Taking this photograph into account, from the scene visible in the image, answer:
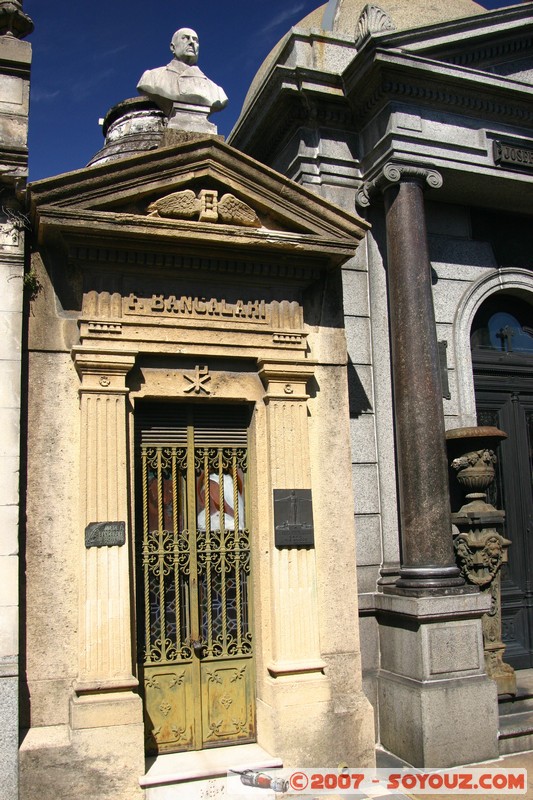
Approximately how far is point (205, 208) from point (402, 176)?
2.25 meters

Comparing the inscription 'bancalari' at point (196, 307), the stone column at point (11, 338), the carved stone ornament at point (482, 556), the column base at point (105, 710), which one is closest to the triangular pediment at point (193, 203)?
the stone column at point (11, 338)

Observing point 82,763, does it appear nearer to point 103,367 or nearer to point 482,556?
point 103,367

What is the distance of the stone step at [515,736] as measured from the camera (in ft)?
22.4

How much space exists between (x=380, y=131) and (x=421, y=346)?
7.97 feet

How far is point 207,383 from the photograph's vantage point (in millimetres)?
6789

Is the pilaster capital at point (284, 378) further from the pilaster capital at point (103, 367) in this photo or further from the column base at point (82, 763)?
the column base at point (82, 763)

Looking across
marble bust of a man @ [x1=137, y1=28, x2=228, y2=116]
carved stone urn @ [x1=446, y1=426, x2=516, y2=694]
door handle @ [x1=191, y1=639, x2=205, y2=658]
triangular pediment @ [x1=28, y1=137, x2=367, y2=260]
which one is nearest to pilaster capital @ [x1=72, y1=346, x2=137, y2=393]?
triangular pediment @ [x1=28, y1=137, x2=367, y2=260]

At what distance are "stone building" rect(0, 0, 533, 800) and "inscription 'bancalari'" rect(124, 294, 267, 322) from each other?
0.03 m

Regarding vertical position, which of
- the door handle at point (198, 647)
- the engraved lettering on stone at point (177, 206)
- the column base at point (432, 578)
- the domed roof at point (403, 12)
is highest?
the domed roof at point (403, 12)

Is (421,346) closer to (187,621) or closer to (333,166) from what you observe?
(333,166)

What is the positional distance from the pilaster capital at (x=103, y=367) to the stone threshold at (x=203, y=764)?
10.1 feet

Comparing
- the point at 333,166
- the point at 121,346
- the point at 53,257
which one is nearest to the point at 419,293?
the point at 333,166

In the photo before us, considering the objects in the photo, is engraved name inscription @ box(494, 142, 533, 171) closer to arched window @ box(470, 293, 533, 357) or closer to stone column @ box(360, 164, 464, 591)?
stone column @ box(360, 164, 464, 591)

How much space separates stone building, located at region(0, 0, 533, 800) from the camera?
603 cm
